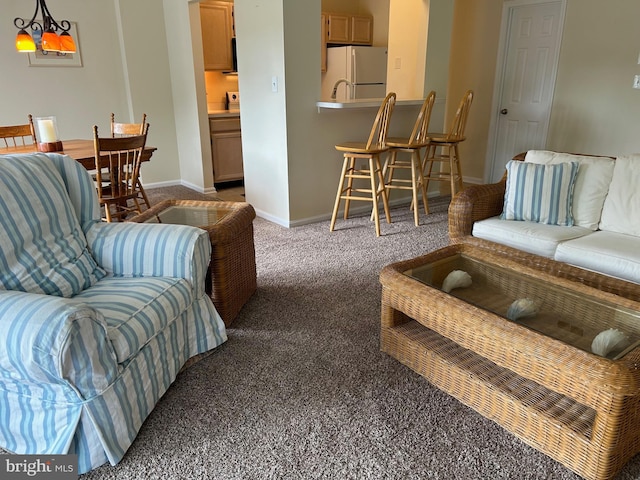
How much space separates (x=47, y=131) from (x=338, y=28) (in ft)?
13.9

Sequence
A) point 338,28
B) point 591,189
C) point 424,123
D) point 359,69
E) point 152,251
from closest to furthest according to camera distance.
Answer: point 152,251
point 591,189
point 424,123
point 359,69
point 338,28

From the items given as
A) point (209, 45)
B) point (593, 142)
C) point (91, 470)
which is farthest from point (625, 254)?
point (209, 45)

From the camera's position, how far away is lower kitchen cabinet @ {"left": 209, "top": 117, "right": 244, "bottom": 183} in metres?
5.34

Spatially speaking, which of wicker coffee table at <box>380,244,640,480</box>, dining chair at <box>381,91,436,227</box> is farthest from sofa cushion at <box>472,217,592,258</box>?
dining chair at <box>381,91,436,227</box>

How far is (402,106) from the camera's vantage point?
4.46 meters

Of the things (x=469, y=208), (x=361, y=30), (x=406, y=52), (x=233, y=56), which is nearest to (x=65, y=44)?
(x=233, y=56)

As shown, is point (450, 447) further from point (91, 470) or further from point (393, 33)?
point (393, 33)

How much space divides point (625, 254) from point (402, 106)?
107 inches

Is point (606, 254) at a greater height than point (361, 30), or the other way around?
point (361, 30)

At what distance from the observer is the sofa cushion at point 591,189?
265cm

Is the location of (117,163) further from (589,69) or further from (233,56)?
(589,69)

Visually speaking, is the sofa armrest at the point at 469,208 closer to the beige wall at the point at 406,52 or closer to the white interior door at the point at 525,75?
the beige wall at the point at 406,52

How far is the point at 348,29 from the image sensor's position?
634 centimetres

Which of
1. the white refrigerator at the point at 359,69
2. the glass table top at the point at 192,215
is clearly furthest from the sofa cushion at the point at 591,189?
the white refrigerator at the point at 359,69
